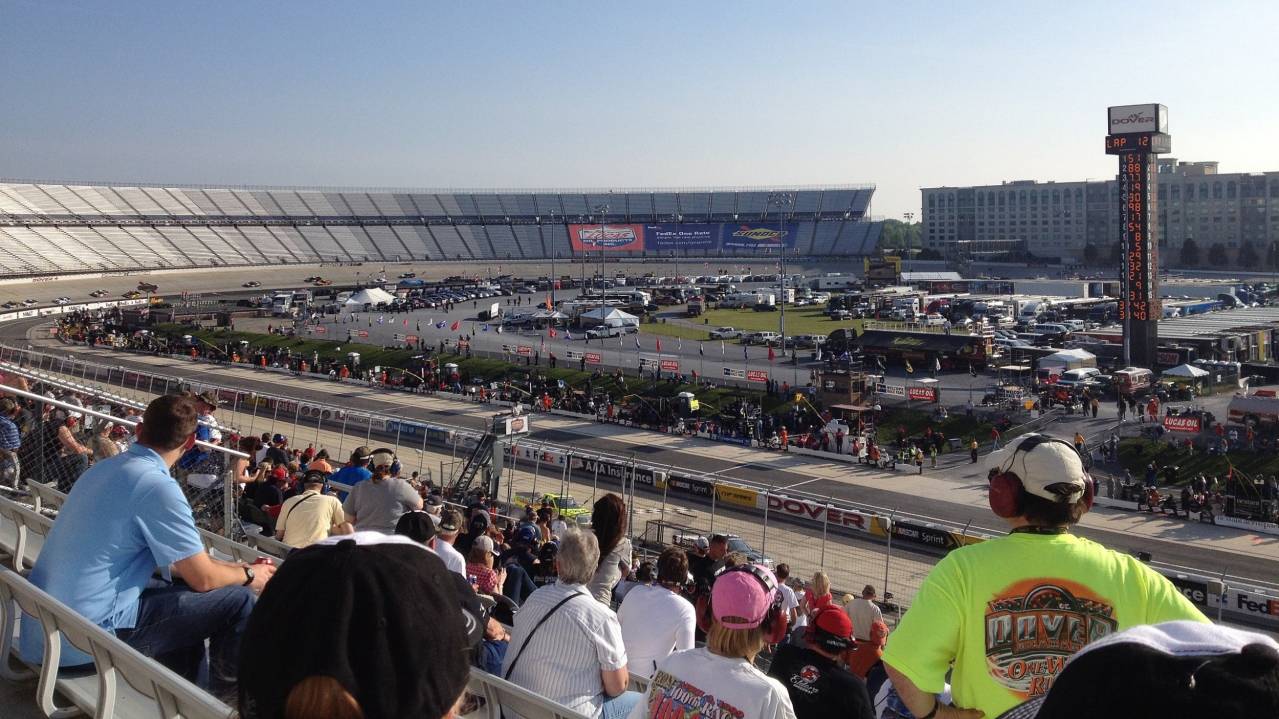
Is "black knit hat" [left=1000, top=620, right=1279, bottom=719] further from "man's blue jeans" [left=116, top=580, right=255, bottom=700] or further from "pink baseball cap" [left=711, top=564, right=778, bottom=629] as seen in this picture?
"man's blue jeans" [left=116, top=580, right=255, bottom=700]

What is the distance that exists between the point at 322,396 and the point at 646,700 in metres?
36.6

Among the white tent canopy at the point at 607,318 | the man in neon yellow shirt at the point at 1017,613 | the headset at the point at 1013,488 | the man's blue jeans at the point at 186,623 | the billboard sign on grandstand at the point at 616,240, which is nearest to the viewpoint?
the man in neon yellow shirt at the point at 1017,613

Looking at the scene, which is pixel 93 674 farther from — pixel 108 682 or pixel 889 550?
pixel 889 550

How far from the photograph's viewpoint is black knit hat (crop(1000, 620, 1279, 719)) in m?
1.27

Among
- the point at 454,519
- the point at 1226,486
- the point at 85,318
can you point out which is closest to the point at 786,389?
the point at 1226,486

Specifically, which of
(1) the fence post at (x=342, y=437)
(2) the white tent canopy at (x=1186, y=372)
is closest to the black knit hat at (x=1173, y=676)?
(1) the fence post at (x=342, y=437)

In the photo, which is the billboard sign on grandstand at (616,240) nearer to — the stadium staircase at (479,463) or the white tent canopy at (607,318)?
the white tent canopy at (607,318)

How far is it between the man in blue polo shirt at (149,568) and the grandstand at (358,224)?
82171mm

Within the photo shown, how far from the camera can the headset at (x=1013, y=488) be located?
2748 millimetres

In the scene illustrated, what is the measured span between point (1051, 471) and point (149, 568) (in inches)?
117

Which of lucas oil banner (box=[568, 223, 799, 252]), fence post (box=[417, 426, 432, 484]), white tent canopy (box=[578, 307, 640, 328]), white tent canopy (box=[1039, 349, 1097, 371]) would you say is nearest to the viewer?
fence post (box=[417, 426, 432, 484])

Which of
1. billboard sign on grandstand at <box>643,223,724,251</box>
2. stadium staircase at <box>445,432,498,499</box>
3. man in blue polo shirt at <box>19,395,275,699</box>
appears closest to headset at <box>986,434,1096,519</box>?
man in blue polo shirt at <box>19,395,275,699</box>

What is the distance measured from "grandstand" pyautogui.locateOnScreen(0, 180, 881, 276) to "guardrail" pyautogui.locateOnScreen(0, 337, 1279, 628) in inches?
2281

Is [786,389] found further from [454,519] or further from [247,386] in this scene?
[454,519]
